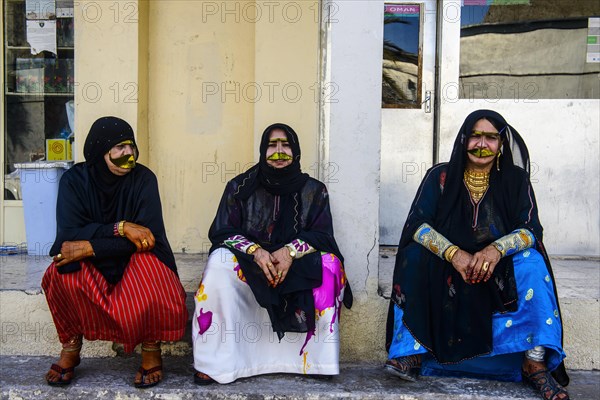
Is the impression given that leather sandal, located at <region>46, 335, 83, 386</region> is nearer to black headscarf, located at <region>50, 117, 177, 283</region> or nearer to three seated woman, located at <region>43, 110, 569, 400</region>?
three seated woman, located at <region>43, 110, 569, 400</region>

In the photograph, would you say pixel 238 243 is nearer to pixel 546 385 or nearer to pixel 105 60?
pixel 546 385

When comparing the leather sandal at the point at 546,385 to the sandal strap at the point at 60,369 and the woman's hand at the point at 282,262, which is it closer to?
the woman's hand at the point at 282,262

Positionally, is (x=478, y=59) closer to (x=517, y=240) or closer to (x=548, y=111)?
(x=548, y=111)

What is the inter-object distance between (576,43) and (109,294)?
3712mm

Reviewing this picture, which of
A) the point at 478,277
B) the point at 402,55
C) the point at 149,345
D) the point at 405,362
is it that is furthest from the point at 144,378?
the point at 402,55

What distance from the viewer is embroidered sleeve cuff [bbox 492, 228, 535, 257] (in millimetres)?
3137

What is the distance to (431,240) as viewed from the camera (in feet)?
10.7

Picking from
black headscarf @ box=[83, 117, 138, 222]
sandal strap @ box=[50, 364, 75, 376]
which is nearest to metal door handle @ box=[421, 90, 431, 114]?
black headscarf @ box=[83, 117, 138, 222]

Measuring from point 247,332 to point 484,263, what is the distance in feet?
3.85

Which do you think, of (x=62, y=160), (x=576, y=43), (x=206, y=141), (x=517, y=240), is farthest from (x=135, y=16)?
(x=576, y=43)

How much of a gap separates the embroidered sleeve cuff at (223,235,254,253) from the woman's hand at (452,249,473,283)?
3.18 ft

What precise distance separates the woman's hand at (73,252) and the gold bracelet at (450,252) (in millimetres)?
1641

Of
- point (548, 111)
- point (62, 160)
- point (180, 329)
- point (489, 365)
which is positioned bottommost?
point (489, 365)

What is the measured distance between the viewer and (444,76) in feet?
16.0
